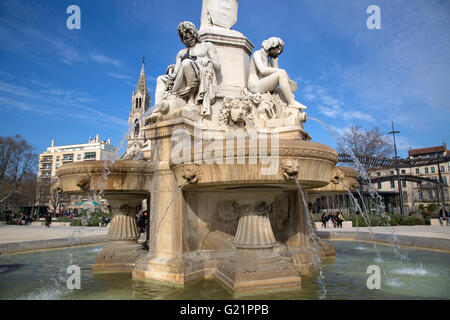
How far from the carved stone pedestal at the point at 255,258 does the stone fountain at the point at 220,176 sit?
0.05 feet

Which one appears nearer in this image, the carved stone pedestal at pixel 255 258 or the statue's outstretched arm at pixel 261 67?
the carved stone pedestal at pixel 255 258

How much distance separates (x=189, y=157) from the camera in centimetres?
449

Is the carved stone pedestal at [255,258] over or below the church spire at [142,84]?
below

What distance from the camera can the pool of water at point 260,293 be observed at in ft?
13.5

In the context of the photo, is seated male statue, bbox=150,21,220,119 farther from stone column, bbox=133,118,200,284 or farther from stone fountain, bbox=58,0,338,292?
stone column, bbox=133,118,200,284

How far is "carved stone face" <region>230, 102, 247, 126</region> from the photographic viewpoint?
5.71 m

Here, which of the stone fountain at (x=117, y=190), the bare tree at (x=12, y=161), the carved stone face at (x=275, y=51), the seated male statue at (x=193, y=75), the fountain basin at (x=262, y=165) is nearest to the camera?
the fountain basin at (x=262, y=165)

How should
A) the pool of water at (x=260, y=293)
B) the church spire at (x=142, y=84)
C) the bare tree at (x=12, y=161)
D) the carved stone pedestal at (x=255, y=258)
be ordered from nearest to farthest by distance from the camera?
1. the pool of water at (x=260, y=293)
2. the carved stone pedestal at (x=255, y=258)
3. the bare tree at (x=12, y=161)
4. the church spire at (x=142, y=84)

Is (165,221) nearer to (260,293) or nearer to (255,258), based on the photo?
(255,258)

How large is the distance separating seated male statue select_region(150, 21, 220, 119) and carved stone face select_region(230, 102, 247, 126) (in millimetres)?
729

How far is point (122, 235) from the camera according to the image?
6367mm

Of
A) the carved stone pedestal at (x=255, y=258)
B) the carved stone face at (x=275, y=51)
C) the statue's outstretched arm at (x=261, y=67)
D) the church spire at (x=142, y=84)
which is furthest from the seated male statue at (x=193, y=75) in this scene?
the church spire at (x=142, y=84)

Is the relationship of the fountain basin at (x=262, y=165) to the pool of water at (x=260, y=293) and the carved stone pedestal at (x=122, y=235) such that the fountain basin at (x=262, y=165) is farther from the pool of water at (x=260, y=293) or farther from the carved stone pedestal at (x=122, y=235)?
the carved stone pedestal at (x=122, y=235)
